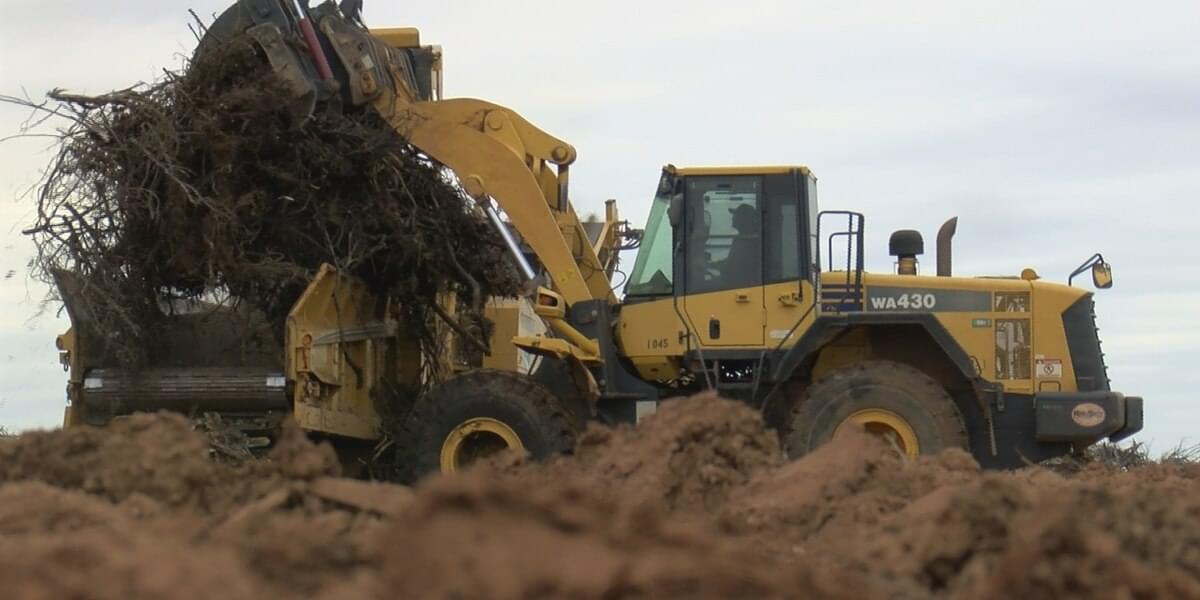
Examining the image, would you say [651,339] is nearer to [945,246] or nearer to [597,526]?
[945,246]

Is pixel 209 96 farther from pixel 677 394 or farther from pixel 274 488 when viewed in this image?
pixel 274 488

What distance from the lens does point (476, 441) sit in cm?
1114

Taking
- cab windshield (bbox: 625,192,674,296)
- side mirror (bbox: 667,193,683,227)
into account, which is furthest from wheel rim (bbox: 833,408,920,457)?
side mirror (bbox: 667,193,683,227)

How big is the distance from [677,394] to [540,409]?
47.9 inches

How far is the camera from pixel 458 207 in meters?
12.1

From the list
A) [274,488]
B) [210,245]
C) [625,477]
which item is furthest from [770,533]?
[210,245]

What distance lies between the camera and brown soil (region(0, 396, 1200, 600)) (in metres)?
3.87

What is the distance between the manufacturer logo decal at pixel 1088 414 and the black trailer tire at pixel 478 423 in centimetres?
349

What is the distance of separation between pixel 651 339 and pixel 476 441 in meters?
1.49

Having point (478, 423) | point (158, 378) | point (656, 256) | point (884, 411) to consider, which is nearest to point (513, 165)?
point (656, 256)

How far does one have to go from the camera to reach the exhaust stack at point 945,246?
1234 cm

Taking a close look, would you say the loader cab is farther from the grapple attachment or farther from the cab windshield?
the grapple attachment

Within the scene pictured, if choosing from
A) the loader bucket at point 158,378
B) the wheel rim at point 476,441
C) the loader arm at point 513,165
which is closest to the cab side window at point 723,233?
the loader arm at point 513,165

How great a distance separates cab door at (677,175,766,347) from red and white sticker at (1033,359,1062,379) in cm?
201
